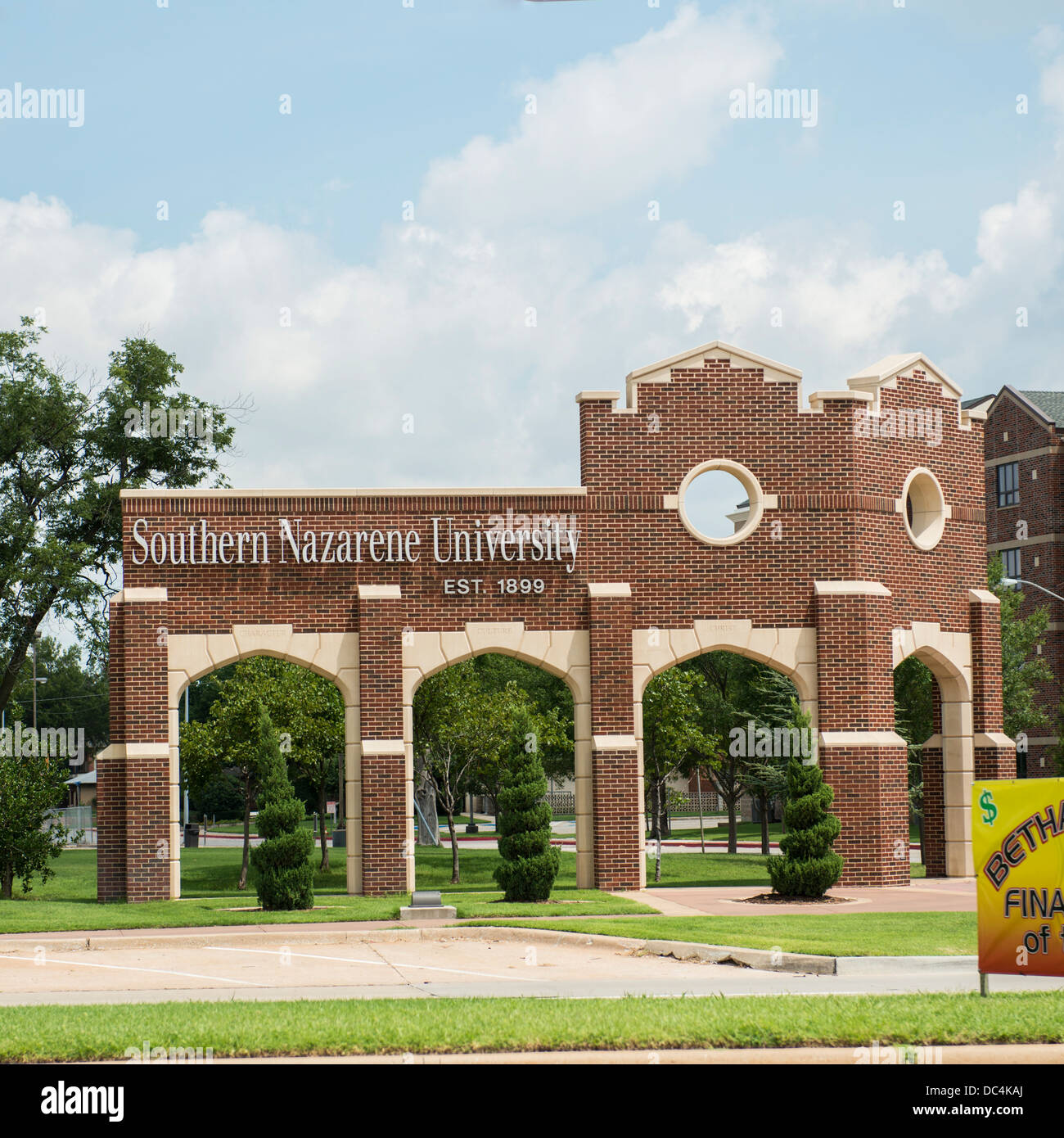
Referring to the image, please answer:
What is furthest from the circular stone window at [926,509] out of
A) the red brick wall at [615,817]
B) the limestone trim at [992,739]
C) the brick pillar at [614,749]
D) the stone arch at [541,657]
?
the red brick wall at [615,817]

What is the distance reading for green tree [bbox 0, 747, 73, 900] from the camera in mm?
→ 26250

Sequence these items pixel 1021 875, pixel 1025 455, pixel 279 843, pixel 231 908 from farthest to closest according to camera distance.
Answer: pixel 1025 455
pixel 231 908
pixel 279 843
pixel 1021 875

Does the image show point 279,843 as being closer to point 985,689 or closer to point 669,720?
point 985,689

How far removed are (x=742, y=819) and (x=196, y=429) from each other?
1770 inches

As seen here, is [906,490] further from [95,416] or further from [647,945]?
[95,416]

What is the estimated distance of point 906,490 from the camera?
2559 cm

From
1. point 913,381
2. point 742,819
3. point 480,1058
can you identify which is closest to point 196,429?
point 913,381

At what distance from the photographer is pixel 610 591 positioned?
2427 cm

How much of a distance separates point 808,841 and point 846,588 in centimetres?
483

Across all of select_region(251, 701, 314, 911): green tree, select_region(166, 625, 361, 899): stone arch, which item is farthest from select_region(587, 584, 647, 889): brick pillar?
select_region(251, 701, 314, 911): green tree

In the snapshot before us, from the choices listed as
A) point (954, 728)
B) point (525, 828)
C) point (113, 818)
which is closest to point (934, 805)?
point (954, 728)

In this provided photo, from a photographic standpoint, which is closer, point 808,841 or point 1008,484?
point 808,841

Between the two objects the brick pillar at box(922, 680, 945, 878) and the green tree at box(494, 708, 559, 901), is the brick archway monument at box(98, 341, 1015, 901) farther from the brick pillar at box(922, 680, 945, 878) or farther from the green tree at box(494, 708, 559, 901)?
the brick pillar at box(922, 680, 945, 878)

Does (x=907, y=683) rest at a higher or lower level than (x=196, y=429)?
lower
